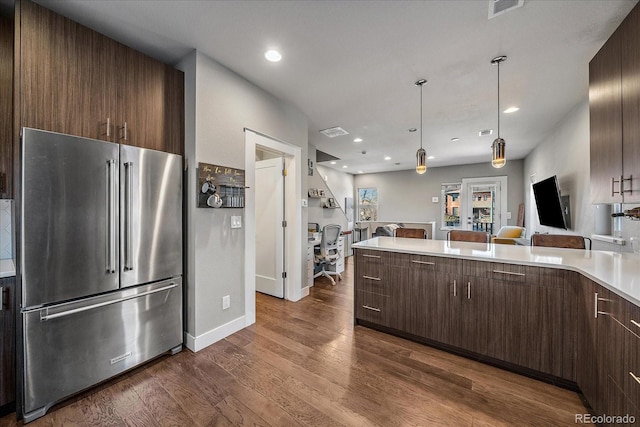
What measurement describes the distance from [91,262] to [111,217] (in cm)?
34

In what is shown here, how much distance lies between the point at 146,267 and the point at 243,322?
3.89ft

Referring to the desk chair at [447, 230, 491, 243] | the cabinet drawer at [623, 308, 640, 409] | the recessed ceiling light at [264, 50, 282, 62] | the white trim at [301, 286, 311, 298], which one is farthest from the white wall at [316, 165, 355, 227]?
the cabinet drawer at [623, 308, 640, 409]

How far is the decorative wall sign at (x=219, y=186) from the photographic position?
2330 millimetres

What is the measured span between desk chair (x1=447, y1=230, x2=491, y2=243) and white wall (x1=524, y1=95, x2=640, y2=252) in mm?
1110

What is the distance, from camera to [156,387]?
1845 millimetres

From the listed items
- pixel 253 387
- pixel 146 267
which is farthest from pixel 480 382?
pixel 146 267

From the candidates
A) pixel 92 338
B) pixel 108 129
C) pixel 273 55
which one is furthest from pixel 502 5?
pixel 92 338

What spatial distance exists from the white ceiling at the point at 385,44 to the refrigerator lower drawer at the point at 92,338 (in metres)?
2.12

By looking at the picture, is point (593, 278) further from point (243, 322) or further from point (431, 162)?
point (431, 162)

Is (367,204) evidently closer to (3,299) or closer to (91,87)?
(91,87)

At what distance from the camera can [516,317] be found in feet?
6.36

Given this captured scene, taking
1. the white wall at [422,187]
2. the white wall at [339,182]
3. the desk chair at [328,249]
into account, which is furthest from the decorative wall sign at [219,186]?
the white wall at [422,187]

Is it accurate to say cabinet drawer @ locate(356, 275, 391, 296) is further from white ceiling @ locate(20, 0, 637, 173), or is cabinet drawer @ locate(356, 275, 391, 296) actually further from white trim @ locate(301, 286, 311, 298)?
white ceiling @ locate(20, 0, 637, 173)

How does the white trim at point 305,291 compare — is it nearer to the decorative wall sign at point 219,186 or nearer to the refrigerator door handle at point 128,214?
the decorative wall sign at point 219,186
